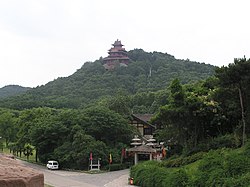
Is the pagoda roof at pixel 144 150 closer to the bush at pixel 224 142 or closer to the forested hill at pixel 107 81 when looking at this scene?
the bush at pixel 224 142

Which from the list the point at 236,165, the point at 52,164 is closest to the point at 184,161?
the point at 236,165

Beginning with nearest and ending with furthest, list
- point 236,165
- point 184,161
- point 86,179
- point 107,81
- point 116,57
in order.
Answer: point 236,165
point 184,161
point 86,179
point 107,81
point 116,57

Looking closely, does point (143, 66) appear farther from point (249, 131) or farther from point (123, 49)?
point (249, 131)

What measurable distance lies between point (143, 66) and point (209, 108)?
7296 cm

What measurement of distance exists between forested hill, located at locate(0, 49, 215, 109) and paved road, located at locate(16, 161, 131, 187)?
120 ft

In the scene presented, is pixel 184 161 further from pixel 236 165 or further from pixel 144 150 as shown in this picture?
pixel 144 150

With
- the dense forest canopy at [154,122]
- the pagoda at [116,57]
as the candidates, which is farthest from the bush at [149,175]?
the pagoda at [116,57]

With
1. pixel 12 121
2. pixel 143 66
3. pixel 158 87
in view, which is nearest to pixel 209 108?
pixel 12 121

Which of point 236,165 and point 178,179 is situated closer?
point 236,165

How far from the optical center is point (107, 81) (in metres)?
83.0

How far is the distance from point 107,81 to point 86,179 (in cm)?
5736

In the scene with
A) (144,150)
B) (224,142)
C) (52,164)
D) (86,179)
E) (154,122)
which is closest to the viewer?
(224,142)

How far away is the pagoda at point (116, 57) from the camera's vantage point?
92.9m

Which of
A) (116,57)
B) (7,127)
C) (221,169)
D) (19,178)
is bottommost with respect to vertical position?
(221,169)
